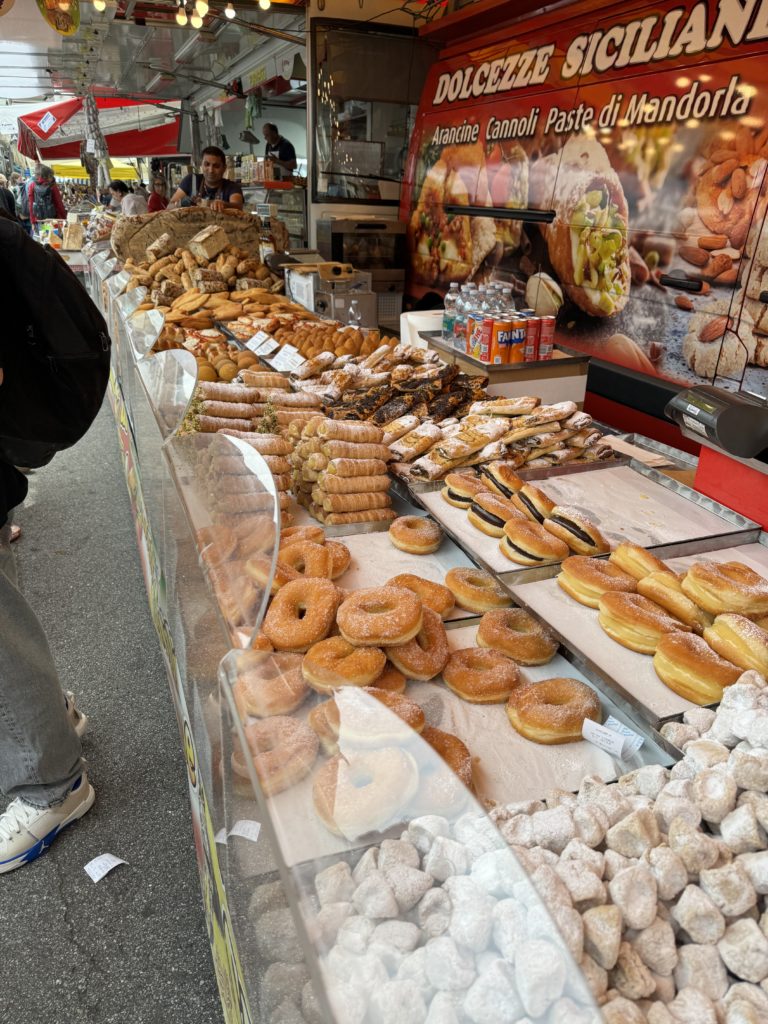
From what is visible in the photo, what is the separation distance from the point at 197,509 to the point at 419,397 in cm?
156

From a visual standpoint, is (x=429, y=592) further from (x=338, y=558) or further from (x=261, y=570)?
(x=261, y=570)

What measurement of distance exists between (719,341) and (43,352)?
3.87 metres

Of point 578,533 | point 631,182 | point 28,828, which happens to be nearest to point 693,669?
point 578,533

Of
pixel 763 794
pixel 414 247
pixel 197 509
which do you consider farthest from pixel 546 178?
pixel 763 794

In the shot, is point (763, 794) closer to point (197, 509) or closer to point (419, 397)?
point (197, 509)

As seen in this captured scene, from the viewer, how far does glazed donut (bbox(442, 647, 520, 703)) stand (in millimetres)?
1570

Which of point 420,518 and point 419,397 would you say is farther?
point 419,397

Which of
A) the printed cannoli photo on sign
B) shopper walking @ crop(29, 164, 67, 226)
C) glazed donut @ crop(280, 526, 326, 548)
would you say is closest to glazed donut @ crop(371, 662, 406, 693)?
glazed donut @ crop(280, 526, 326, 548)

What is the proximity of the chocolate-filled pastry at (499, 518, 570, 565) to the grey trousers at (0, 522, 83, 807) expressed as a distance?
148 cm

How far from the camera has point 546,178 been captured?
5.67 meters

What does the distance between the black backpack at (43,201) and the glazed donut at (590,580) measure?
16.1 metres

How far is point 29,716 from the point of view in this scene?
2158mm

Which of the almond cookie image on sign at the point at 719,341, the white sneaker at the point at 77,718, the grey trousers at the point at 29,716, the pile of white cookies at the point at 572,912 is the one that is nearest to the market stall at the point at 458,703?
the pile of white cookies at the point at 572,912

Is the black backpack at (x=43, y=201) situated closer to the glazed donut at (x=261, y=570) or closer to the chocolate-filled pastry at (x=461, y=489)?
the chocolate-filled pastry at (x=461, y=489)
